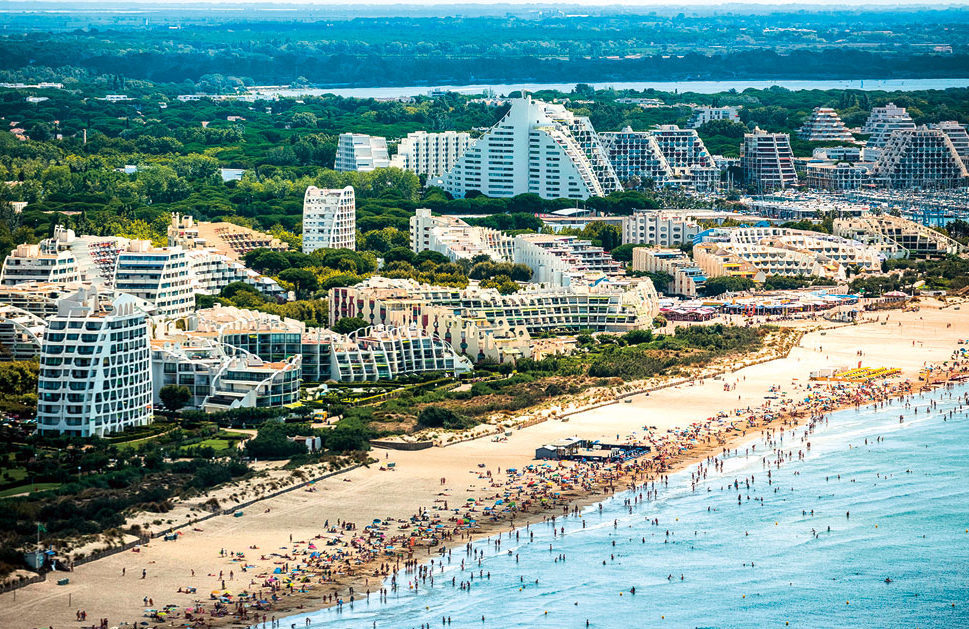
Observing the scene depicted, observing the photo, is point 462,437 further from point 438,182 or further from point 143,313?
point 438,182

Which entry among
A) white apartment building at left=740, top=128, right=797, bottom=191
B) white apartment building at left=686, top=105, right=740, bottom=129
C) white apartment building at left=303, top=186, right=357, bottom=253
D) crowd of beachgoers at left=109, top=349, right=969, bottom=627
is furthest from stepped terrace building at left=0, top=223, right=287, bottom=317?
white apartment building at left=686, top=105, right=740, bottom=129

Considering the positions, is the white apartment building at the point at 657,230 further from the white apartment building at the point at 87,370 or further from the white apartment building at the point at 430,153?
the white apartment building at the point at 87,370

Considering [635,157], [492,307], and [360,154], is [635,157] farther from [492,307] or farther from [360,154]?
[492,307]

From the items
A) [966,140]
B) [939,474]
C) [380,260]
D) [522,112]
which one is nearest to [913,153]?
[966,140]

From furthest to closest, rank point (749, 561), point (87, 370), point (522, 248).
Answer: point (522, 248)
point (87, 370)
point (749, 561)

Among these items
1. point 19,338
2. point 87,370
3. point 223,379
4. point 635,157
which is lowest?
point 223,379

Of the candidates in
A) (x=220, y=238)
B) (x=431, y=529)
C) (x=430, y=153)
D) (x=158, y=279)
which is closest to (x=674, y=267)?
(x=220, y=238)

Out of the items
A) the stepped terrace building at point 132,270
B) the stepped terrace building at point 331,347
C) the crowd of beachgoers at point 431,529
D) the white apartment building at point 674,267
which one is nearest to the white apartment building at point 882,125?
the white apartment building at point 674,267
